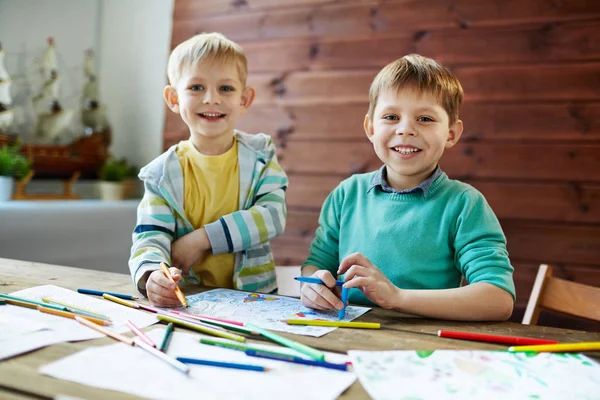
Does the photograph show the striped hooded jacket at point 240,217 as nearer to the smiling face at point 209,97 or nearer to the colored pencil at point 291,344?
the smiling face at point 209,97

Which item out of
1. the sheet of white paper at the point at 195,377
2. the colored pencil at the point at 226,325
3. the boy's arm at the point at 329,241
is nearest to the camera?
the sheet of white paper at the point at 195,377

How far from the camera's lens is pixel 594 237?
2.11m

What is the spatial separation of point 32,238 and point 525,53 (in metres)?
2.02

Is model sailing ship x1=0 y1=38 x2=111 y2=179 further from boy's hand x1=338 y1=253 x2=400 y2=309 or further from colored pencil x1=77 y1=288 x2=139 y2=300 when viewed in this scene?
boy's hand x1=338 y1=253 x2=400 y2=309

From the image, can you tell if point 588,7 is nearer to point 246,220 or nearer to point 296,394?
point 246,220

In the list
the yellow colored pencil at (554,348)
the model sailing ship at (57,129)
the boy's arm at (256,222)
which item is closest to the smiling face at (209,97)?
the boy's arm at (256,222)

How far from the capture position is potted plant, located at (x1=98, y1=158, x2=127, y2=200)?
8.90 ft

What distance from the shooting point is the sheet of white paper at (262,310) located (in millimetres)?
792

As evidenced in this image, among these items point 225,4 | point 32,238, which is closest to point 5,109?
point 32,238

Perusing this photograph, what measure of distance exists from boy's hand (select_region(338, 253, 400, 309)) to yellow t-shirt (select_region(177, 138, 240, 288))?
41cm

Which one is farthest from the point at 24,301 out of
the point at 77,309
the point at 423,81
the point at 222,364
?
the point at 423,81

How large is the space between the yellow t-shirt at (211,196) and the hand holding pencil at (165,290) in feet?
0.90

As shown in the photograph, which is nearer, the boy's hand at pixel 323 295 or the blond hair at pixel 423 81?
the boy's hand at pixel 323 295

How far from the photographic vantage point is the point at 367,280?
86 cm
